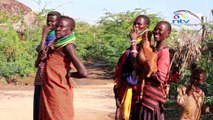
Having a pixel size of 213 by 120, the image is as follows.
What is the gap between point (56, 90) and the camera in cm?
385

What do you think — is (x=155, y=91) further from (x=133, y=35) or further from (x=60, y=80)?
(x=60, y=80)

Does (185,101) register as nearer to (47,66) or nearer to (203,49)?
(47,66)

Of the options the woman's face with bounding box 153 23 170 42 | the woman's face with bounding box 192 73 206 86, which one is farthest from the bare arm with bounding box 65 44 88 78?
the woman's face with bounding box 192 73 206 86

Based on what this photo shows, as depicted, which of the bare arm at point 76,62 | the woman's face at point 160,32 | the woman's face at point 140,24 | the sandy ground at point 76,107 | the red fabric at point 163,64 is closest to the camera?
the bare arm at point 76,62

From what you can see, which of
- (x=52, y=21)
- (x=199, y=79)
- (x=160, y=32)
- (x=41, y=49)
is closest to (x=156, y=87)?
(x=160, y=32)

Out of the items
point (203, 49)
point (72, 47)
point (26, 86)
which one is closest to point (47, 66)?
point (72, 47)

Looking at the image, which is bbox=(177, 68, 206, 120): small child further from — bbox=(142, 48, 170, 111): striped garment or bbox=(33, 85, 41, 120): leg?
bbox=(33, 85, 41, 120): leg

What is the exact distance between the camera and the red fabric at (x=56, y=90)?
12.6 ft

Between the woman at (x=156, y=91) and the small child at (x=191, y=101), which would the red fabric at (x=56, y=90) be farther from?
the small child at (x=191, y=101)

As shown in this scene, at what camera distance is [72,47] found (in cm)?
390

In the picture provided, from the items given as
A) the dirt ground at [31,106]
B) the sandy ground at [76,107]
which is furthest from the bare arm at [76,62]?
the sandy ground at [76,107]

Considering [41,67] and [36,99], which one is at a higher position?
[41,67]

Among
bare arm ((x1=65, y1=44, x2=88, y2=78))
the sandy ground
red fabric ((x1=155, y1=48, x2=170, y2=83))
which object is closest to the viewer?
bare arm ((x1=65, y1=44, x2=88, y2=78))

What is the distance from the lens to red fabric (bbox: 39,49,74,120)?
12.6 ft
